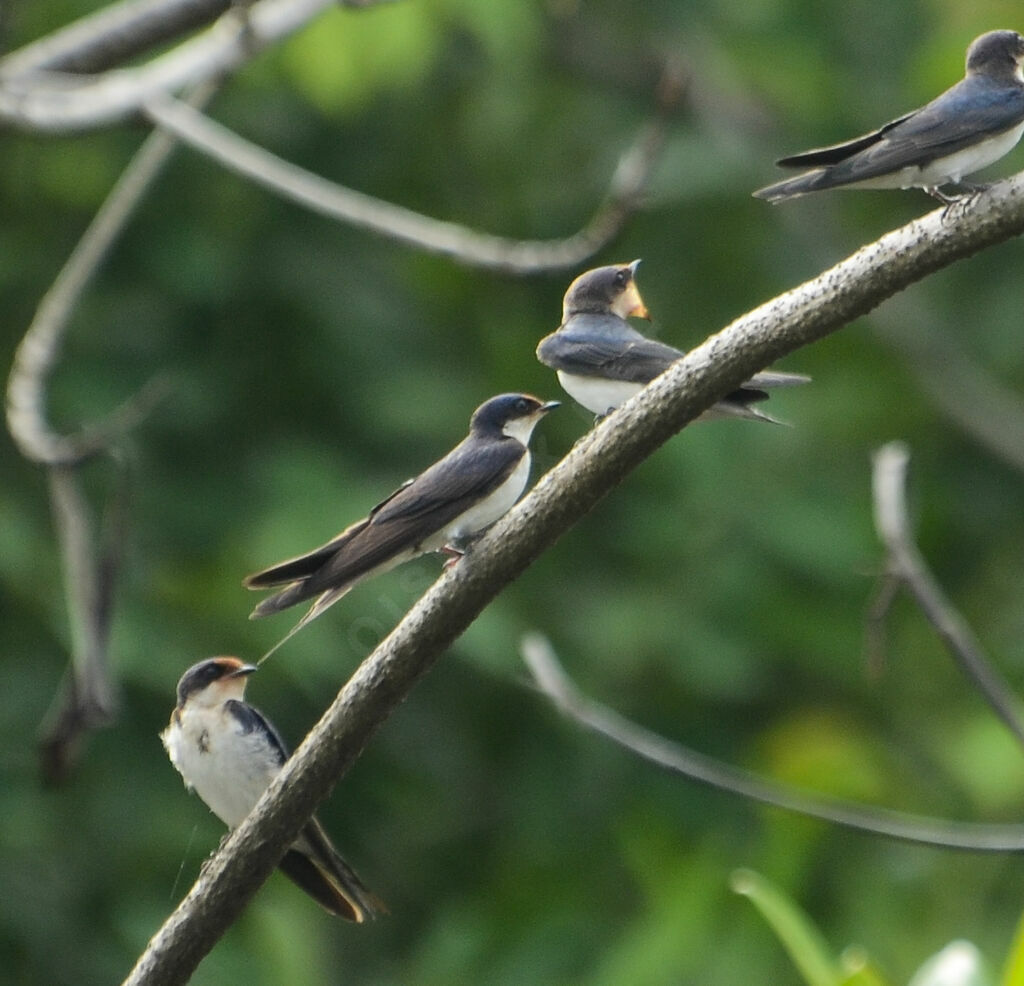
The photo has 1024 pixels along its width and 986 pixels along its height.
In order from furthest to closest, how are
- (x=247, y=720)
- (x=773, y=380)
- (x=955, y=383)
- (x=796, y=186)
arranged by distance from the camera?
(x=955, y=383) < (x=247, y=720) < (x=796, y=186) < (x=773, y=380)

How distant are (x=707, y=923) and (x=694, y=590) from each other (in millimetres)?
2142

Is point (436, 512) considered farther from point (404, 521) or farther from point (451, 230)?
point (451, 230)

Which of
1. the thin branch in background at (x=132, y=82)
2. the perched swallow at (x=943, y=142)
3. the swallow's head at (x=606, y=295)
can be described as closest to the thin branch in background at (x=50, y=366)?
the thin branch in background at (x=132, y=82)

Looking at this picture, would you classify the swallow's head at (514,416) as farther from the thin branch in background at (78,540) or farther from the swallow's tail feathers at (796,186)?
the thin branch in background at (78,540)

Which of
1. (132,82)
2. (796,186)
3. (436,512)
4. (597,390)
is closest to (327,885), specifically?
(436,512)

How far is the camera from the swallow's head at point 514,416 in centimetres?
249

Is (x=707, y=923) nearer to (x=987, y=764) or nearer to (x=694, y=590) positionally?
(x=987, y=764)

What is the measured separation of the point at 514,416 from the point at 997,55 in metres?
0.81

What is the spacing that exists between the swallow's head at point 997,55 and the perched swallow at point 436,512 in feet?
2.37

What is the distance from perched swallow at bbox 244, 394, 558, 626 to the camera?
87.7 inches

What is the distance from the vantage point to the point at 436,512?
7.97 ft

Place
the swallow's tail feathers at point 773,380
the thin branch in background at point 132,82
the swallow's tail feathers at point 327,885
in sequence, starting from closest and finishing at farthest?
the swallow's tail feathers at point 773,380
the swallow's tail feathers at point 327,885
the thin branch in background at point 132,82

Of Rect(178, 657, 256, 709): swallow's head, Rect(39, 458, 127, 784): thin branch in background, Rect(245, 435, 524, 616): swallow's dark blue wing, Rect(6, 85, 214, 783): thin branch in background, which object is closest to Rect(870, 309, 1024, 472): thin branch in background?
Rect(6, 85, 214, 783): thin branch in background

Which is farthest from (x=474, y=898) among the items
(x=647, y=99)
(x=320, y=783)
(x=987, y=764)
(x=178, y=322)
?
(x=320, y=783)
